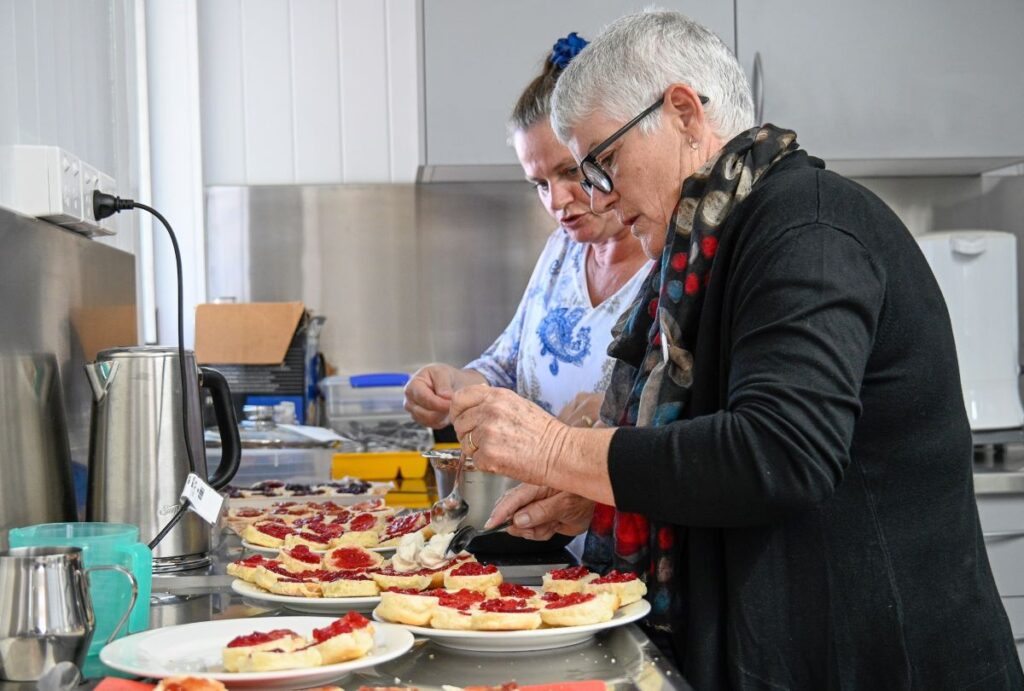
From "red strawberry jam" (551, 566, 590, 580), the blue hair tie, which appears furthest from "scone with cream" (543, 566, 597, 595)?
the blue hair tie

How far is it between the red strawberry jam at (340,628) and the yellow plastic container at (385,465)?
126cm

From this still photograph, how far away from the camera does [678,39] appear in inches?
48.8

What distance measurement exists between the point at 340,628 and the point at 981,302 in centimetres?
243

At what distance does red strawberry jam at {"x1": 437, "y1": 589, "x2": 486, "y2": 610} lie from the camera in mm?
1069

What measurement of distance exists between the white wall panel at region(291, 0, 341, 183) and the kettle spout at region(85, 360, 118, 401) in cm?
205

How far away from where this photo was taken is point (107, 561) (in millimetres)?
1050

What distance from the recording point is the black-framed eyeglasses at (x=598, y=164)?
1.25 meters

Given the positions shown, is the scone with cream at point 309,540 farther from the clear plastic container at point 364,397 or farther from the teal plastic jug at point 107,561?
the clear plastic container at point 364,397

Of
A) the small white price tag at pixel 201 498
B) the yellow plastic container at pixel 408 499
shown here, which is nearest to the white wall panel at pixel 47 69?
the small white price tag at pixel 201 498

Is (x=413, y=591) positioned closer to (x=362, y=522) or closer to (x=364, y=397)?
(x=362, y=522)

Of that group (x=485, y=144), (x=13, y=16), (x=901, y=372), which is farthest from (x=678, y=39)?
(x=485, y=144)

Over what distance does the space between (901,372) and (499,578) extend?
448 millimetres

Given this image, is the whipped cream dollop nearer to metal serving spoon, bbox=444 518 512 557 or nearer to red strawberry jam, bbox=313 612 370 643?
metal serving spoon, bbox=444 518 512 557

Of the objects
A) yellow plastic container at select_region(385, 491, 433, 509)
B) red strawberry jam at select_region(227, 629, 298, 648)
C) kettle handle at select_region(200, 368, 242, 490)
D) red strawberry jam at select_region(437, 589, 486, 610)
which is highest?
kettle handle at select_region(200, 368, 242, 490)
